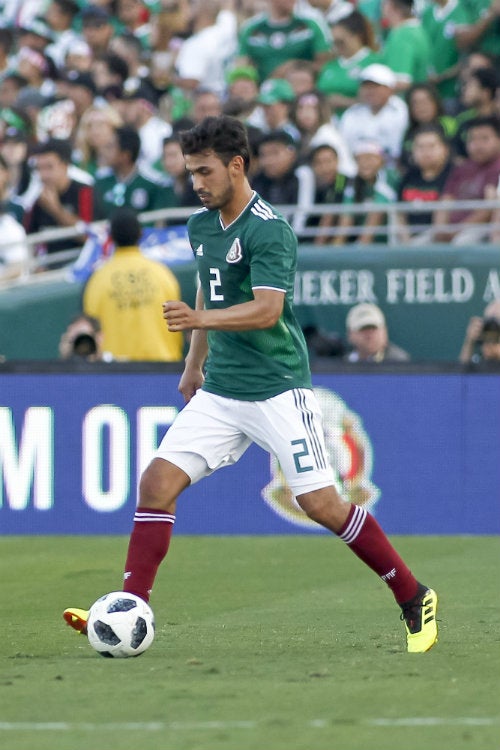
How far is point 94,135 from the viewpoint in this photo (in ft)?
56.5

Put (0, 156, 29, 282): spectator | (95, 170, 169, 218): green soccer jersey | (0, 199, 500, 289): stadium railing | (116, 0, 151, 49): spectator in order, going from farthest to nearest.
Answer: (116, 0, 151, 49): spectator < (95, 170, 169, 218): green soccer jersey < (0, 156, 29, 282): spectator < (0, 199, 500, 289): stadium railing

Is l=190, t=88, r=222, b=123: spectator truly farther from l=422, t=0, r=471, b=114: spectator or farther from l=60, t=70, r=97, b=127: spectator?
l=60, t=70, r=97, b=127: spectator

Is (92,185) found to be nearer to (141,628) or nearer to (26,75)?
(26,75)

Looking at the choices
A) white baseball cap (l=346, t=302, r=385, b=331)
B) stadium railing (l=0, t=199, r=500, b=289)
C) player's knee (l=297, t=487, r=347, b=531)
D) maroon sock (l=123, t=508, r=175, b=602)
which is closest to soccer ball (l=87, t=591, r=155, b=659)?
maroon sock (l=123, t=508, r=175, b=602)

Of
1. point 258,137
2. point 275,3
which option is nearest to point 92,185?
point 258,137

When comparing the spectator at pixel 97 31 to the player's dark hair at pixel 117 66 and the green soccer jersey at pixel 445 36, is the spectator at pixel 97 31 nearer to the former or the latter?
the player's dark hair at pixel 117 66

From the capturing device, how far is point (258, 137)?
50.2ft

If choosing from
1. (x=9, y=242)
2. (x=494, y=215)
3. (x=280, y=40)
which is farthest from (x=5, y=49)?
(x=494, y=215)

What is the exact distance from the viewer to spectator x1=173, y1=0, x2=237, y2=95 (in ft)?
62.1

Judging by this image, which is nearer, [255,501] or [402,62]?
[255,501]

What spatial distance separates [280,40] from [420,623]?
12.1 m

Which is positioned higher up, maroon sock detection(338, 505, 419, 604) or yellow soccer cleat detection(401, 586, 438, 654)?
maroon sock detection(338, 505, 419, 604)

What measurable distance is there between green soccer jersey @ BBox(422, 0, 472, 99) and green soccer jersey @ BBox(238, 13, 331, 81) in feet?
3.91

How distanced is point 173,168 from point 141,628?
944cm
